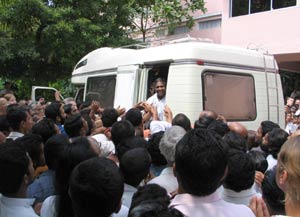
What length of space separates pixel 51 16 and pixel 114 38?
8.25ft

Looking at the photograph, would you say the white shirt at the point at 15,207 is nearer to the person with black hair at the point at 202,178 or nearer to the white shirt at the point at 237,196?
the person with black hair at the point at 202,178

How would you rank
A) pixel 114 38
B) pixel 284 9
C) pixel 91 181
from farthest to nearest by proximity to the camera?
pixel 114 38 → pixel 284 9 → pixel 91 181

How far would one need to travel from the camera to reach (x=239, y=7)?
607 inches

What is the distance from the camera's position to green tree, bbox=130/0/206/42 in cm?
1623

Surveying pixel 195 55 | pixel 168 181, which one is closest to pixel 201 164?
pixel 168 181

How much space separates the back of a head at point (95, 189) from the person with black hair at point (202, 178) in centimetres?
30

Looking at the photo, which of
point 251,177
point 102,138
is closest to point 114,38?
point 102,138

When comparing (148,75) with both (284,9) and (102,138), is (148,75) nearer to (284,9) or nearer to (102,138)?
(102,138)

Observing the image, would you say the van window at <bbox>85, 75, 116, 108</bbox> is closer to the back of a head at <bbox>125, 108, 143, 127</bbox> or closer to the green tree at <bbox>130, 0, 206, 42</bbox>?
the back of a head at <bbox>125, 108, 143, 127</bbox>

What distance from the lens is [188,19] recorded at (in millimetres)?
16984

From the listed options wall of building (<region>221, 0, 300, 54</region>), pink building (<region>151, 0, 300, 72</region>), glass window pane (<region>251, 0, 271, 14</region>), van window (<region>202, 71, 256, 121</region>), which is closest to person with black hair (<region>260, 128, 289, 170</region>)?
van window (<region>202, 71, 256, 121</region>)

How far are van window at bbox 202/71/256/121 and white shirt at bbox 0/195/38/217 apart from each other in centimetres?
452

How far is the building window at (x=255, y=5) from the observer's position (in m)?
13.9

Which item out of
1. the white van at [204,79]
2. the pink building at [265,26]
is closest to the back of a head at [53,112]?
the white van at [204,79]
